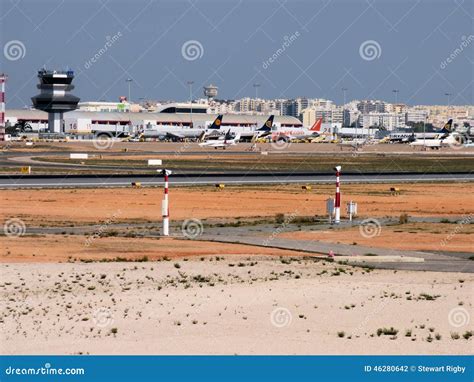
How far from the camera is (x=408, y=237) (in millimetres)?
38094

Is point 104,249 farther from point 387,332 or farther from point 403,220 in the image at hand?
point 403,220

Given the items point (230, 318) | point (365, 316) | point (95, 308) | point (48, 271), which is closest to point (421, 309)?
point (365, 316)

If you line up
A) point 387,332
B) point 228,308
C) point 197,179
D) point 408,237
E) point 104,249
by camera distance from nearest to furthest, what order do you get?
point 387,332 < point 228,308 < point 104,249 < point 408,237 < point 197,179

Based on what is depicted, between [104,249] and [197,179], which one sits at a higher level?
[197,179]

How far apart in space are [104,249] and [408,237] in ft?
37.8

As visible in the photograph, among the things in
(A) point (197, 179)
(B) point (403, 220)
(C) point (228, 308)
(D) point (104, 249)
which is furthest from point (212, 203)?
(C) point (228, 308)

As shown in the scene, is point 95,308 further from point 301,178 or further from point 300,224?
point 301,178

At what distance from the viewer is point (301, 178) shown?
7762 centimetres

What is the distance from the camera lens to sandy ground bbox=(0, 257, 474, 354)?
1839 centimetres

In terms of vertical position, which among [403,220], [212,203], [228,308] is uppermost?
[212,203]

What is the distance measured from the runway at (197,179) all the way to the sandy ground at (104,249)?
2736 centimetres

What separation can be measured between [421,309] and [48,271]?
10.0 metres

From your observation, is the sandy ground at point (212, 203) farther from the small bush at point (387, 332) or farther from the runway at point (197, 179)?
the small bush at point (387, 332)

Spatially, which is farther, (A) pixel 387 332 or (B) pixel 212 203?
(B) pixel 212 203
